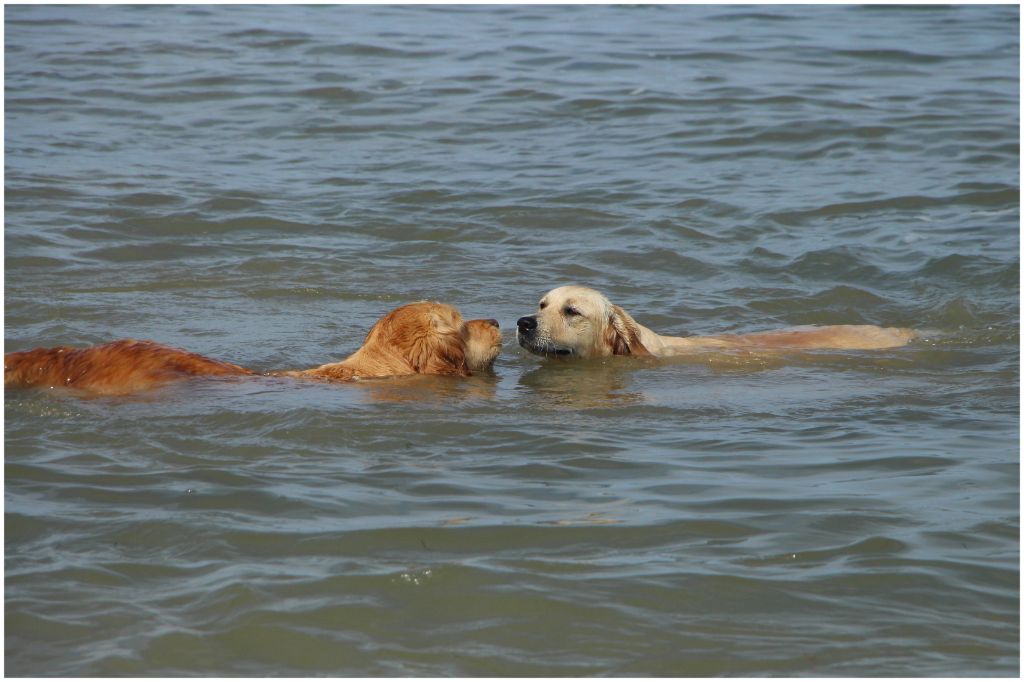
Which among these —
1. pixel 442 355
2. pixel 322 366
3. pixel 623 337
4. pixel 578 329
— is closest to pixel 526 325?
pixel 578 329

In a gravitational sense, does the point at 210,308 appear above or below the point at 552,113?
below

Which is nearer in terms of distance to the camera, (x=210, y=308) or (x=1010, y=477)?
(x=1010, y=477)

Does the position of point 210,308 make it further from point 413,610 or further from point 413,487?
point 413,610

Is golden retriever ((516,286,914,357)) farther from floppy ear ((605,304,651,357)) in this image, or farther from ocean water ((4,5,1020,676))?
ocean water ((4,5,1020,676))

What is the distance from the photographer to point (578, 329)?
9062 mm

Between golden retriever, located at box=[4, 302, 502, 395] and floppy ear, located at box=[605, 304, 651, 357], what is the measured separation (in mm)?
981

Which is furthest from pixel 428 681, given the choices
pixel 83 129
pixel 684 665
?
pixel 83 129

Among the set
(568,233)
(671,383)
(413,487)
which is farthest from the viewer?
(568,233)

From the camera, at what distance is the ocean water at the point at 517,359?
15.6ft

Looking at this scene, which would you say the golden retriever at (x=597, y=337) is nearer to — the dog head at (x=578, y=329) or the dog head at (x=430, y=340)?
the dog head at (x=578, y=329)

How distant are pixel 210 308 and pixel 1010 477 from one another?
6053 mm

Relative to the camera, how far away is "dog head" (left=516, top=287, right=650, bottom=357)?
Answer: 9008mm

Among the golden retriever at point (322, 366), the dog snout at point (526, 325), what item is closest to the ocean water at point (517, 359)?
the golden retriever at point (322, 366)

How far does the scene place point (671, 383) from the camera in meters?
8.37
